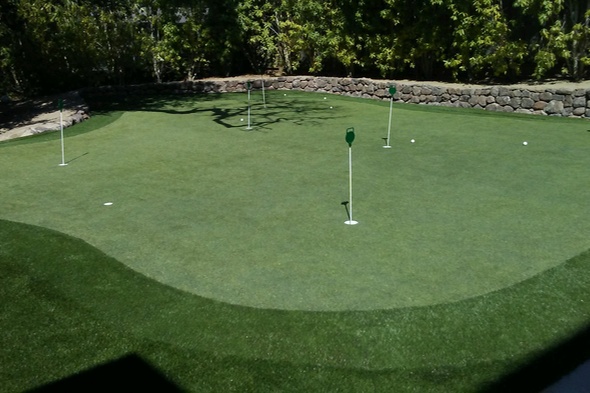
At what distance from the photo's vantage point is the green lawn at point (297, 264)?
129 inches

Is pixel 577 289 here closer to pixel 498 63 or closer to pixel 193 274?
pixel 193 274

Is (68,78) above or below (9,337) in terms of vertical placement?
above

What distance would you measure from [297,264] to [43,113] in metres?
10.7

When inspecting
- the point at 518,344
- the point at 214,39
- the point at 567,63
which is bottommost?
the point at 518,344

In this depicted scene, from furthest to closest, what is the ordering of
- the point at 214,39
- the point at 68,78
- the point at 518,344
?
the point at 214,39
the point at 68,78
the point at 518,344

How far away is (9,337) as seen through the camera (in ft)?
11.7

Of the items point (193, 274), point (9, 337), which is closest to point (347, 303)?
point (193, 274)

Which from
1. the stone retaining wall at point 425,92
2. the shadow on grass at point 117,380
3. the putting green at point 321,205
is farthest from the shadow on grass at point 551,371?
the stone retaining wall at point 425,92

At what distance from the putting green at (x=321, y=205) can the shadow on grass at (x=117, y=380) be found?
929 millimetres

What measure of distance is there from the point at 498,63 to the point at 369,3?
4444 millimetres

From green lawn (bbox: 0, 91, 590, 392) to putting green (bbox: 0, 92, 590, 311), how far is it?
0.03m

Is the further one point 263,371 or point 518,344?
point 518,344

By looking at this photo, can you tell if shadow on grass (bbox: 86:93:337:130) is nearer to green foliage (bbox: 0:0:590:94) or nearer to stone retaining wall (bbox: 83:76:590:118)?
stone retaining wall (bbox: 83:76:590:118)

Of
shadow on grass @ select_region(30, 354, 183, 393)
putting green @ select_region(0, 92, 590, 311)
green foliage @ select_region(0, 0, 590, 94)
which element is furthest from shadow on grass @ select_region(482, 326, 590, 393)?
green foliage @ select_region(0, 0, 590, 94)
